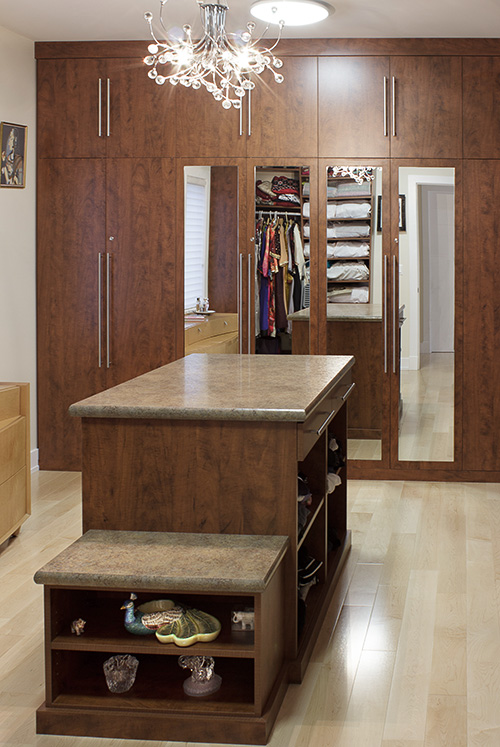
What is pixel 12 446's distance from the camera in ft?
13.6

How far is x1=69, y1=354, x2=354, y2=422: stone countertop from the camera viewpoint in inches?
102

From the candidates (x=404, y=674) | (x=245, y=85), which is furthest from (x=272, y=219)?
(x=404, y=674)

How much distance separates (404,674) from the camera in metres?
2.78

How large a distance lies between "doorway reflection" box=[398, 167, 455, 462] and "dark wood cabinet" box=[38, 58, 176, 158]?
1.48m

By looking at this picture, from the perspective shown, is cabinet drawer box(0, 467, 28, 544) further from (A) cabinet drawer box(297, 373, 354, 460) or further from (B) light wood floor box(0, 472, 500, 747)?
(A) cabinet drawer box(297, 373, 354, 460)

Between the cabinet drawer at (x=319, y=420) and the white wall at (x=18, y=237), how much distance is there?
87.9 inches

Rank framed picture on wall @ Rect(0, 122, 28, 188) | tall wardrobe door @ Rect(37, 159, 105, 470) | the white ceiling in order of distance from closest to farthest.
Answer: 1. the white ceiling
2. framed picture on wall @ Rect(0, 122, 28, 188)
3. tall wardrobe door @ Rect(37, 159, 105, 470)

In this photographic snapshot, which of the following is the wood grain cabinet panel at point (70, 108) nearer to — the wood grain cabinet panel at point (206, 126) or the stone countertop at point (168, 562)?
the wood grain cabinet panel at point (206, 126)

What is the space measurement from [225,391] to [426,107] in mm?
2934

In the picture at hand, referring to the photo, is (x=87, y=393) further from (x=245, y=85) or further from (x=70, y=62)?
Result: (x=245, y=85)

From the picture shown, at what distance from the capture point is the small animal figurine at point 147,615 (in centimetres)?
242

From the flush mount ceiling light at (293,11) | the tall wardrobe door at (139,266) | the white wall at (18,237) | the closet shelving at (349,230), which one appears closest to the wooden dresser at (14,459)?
the white wall at (18,237)

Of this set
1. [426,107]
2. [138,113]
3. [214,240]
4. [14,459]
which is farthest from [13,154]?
[426,107]

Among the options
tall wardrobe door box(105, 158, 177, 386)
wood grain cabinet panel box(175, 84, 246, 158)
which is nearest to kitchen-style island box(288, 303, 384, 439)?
tall wardrobe door box(105, 158, 177, 386)
